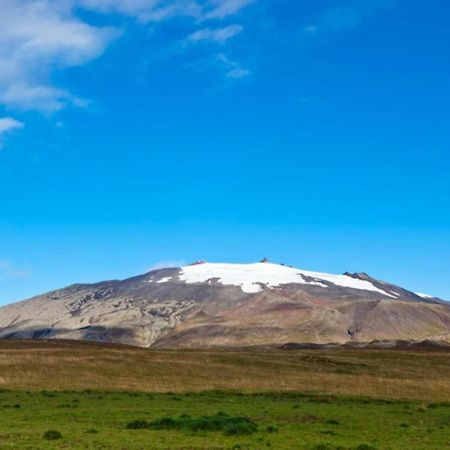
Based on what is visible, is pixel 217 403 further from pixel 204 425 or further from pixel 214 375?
pixel 214 375

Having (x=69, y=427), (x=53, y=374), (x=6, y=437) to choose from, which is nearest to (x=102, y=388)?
(x=53, y=374)

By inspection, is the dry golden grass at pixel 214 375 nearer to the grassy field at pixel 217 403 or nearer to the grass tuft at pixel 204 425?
the grassy field at pixel 217 403

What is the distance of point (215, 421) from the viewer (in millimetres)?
28938

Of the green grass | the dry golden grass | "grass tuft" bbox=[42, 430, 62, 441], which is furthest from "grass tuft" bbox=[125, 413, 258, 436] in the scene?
the dry golden grass

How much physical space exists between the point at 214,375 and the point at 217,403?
1777 cm

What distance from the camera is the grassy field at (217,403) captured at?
25795mm

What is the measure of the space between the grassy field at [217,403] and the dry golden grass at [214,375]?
0.12 m

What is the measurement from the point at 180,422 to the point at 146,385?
25365 mm

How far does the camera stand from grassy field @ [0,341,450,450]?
25.8 metres

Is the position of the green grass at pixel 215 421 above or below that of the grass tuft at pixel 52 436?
below

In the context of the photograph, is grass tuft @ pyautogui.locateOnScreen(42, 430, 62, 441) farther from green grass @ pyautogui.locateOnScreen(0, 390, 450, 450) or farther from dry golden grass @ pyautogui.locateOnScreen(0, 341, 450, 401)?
dry golden grass @ pyautogui.locateOnScreen(0, 341, 450, 401)

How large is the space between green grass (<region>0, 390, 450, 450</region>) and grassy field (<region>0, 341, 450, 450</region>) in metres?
0.06

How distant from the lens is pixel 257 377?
203 feet

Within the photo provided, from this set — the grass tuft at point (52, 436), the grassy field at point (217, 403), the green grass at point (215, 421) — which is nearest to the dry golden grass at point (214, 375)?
the grassy field at point (217, 403)
